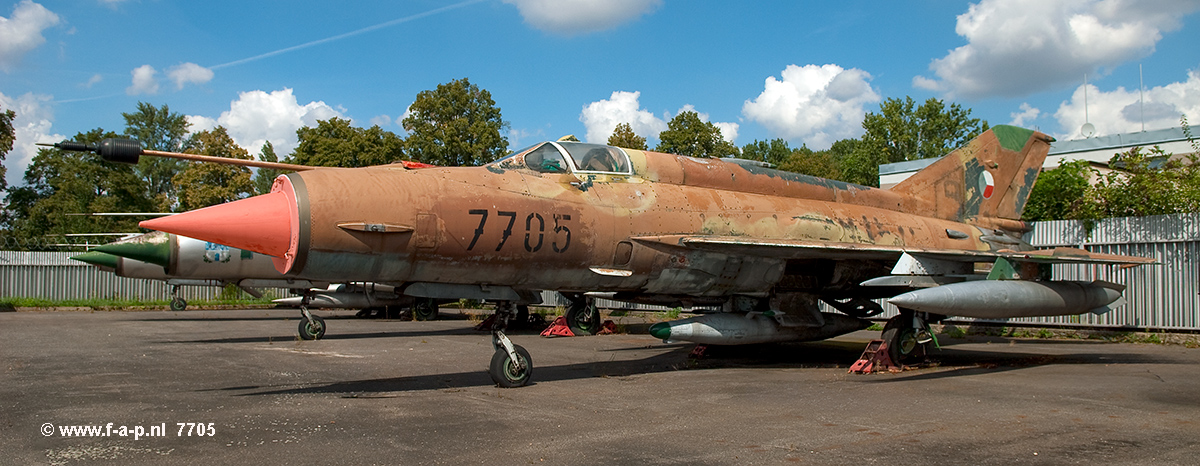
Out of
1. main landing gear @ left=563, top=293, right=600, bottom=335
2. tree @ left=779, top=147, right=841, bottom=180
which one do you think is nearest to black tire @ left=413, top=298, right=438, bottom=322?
main landing gear @ left=563, top=293, right=600, bottom=335

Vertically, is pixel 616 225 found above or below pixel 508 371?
above

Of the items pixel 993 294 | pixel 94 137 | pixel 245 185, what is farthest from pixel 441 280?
pixel 94 137

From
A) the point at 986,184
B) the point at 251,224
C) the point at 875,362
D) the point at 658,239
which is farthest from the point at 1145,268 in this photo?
the point at 251,224

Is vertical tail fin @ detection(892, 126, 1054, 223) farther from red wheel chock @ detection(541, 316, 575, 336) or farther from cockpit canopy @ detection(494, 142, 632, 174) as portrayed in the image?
red wheel chock @ detection(541, 316, 575, 336)

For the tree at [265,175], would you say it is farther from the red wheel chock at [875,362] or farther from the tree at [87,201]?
the red wheel chock at [875,362]

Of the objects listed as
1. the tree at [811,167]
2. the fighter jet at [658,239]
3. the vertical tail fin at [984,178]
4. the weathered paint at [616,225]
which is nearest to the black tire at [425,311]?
the fighter jet at [658,239]

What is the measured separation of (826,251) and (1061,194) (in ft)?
40.9

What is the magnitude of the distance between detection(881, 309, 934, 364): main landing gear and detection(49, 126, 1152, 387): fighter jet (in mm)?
28

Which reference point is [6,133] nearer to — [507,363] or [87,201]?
[87,201]

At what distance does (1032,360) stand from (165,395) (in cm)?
1138

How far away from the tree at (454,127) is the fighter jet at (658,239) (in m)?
29.8

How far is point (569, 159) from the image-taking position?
351 inches

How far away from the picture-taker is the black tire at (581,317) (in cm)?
1702

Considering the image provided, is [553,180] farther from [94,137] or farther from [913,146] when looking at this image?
[94,137]
